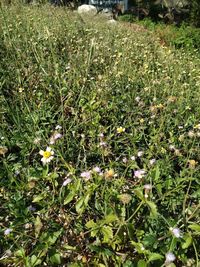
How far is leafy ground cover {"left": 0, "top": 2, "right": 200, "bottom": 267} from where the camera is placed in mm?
1627

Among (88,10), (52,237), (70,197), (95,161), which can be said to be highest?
(70,197)

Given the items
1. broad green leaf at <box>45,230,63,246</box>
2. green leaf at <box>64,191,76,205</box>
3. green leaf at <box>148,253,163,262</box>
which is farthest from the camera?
green leaf at <box>64,191,76,205</box>

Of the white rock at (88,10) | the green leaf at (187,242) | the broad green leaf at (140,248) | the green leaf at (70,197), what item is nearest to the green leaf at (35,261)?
the green leaf at (70,197)

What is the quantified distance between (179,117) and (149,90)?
0.37 m

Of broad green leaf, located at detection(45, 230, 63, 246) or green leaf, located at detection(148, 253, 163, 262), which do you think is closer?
green leaf, located at detection(148, 253, 163, 262)

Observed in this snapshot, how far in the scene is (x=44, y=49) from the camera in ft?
11.1

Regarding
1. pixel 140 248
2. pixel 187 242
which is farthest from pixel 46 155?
pixel 187 242

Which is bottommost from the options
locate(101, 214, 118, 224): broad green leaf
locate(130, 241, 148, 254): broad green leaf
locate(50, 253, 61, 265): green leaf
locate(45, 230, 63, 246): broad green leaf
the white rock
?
the white rock

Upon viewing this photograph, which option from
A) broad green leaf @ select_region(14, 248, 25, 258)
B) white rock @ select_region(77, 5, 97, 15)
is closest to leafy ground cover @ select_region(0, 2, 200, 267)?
broad green leaf @ select_region(14, 248, 25, 258)

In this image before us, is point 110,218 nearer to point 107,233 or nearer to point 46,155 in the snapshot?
point 107,233

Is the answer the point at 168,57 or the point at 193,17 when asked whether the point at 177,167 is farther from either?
the point at 193,17

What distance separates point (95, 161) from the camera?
2.37 metres

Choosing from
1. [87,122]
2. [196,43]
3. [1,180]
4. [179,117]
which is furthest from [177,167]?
[196,43]

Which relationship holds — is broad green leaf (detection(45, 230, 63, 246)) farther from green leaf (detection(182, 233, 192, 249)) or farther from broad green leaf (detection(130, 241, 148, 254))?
green leaf (detection(182, 233, 192, 249))
